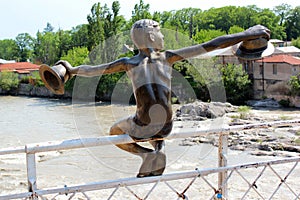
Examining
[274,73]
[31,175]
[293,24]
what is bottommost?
[274,73]

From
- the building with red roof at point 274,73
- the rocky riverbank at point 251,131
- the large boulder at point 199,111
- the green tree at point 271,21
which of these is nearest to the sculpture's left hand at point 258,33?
the rocky riverbank at point 251,131

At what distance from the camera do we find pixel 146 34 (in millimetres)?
2158

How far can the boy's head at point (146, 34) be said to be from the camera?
7.07 ft

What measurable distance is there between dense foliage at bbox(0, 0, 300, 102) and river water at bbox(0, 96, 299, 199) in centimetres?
448

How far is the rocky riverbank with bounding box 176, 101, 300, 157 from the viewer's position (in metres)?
14.6

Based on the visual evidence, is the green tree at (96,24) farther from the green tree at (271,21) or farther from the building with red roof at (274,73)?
the green tree at (271,21)

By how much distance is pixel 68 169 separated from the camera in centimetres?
1352

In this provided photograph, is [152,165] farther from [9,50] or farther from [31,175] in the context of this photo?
[9,50]

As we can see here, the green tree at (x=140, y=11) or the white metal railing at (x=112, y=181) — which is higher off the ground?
the green tree at (x=140, y=11)

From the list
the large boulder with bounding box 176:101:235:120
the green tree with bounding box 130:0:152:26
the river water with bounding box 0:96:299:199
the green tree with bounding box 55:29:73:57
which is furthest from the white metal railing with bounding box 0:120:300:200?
the green tree with bounding box 55:29:73:57

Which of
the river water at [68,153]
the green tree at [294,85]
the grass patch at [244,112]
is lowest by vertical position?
the river water at [68,153]

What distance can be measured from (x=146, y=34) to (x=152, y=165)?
689 mm

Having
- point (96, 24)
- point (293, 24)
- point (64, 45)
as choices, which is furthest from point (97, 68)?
point (293, 24)

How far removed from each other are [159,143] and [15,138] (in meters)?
17.9
